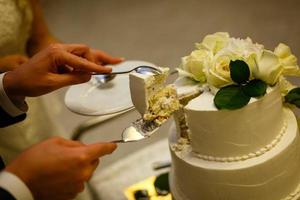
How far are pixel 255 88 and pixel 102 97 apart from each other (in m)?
0.47

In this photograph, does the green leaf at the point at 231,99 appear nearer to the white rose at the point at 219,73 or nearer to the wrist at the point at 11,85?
the white rose at the point at 219,73

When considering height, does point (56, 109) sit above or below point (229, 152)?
below

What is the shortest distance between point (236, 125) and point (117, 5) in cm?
289

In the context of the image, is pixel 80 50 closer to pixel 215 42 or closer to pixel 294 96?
pixel 215 42

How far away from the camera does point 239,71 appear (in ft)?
2.91

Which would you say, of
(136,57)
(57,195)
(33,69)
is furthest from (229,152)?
(136,57)

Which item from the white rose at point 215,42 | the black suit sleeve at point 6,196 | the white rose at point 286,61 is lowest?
the black suit sleeve at point 6,196

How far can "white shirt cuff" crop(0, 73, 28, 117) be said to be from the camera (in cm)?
108

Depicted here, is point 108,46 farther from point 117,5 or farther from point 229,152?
point 229,152

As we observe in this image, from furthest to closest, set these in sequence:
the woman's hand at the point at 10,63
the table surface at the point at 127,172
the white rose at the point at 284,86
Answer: the table surface at the point at 127,172 → the woman's hand at the point at 10,63 → the white rose at the point at 284,86

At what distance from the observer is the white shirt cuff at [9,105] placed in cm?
108

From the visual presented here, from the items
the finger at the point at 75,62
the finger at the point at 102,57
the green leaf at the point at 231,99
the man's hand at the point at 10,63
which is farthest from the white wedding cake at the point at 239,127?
the man's hand at the point at 10,63

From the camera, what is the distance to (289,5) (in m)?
2.70

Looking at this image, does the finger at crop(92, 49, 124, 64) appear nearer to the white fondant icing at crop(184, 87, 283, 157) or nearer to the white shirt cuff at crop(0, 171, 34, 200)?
the white fondant icing at crop(184, 87, 283, 157)
